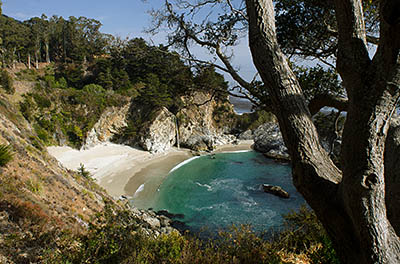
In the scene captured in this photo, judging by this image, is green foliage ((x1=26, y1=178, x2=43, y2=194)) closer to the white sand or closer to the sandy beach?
the sandy beach

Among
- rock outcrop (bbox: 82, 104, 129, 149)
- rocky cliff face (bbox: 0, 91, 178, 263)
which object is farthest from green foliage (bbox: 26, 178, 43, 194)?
rock outcrop (bbox: 82, 104, 129, 149)

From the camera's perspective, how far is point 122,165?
21281mm

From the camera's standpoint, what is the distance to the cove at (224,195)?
1421 cm

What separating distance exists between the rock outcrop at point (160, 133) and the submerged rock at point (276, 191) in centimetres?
1448

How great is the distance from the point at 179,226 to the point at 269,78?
41.3ft

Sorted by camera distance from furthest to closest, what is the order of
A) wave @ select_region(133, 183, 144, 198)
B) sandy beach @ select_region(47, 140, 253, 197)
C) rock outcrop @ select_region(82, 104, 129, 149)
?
rock outcrop @ select_region(82, 104, 129, 149) → sandy beach @ select_region(47, 140, 253, 197) → wave @ select_region(133, 183, 144, 198)

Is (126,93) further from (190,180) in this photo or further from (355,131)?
(355,131)

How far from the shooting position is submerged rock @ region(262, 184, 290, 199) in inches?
698

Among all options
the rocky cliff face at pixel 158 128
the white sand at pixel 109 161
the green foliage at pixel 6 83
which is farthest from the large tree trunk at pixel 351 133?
the green foliage at pixel 6 83

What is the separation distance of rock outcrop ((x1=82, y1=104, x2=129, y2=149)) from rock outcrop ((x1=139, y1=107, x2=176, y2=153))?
3715 mm

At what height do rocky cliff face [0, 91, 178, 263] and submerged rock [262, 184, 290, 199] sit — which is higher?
rocky cliff face [0, 91, 178, 263]

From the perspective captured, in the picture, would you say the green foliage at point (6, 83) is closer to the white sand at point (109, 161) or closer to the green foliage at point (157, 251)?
the white sand at point (109, 161)

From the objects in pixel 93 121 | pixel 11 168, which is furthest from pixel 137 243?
pixel 93 121

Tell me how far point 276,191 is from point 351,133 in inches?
707
